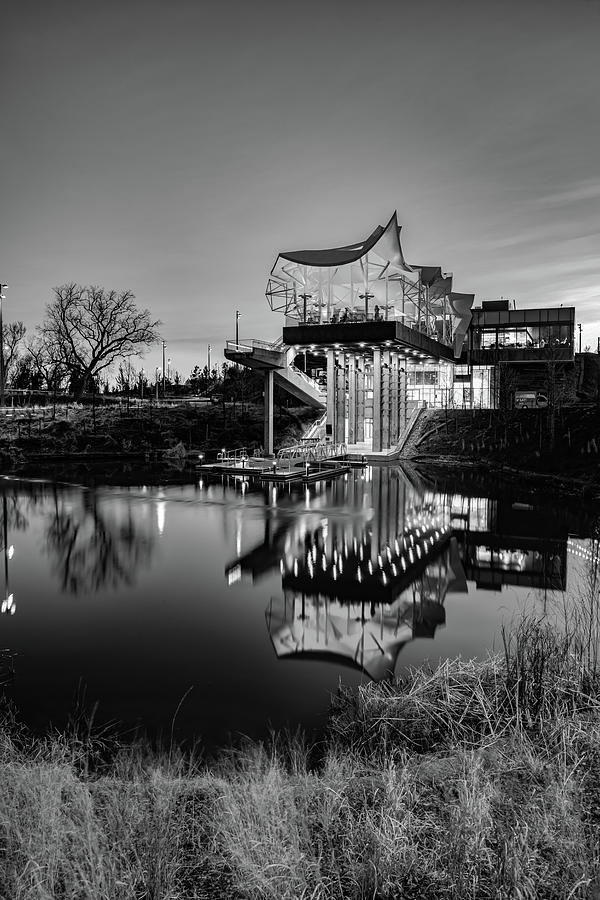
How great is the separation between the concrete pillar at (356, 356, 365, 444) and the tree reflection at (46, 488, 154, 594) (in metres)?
28.4

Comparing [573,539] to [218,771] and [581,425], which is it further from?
[581,425]

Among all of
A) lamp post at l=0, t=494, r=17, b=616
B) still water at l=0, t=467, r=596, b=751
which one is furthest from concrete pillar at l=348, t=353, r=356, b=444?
lamp post at l=0, t=494, r=17, b=616

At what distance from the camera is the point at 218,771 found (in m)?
5.55

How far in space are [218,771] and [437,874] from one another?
7.40 ft

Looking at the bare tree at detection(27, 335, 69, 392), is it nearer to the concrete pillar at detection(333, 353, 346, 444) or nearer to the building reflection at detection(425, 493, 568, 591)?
the concrete pillar at detection(333, 353, 346, 444)

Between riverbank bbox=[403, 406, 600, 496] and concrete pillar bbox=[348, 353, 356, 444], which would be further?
concrete pillar bbox=[348, 353, 356, 444]

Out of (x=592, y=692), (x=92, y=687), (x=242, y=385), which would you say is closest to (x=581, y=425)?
(x=592, y=692)

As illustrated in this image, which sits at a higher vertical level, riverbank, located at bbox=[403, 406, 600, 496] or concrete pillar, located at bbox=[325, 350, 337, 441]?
concrete pillar, located at bbox=[325, 350, 337, 441]

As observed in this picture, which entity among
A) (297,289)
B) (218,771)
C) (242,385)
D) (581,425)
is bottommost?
(218,771)

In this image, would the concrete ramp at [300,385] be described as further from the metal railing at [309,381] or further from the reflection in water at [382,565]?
the reflection in water at [382,565]

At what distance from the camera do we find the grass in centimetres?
398

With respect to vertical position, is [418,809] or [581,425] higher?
[581,425]

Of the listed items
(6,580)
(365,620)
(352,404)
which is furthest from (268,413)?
(365,620)

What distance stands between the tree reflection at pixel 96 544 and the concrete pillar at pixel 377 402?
78.6 feet
